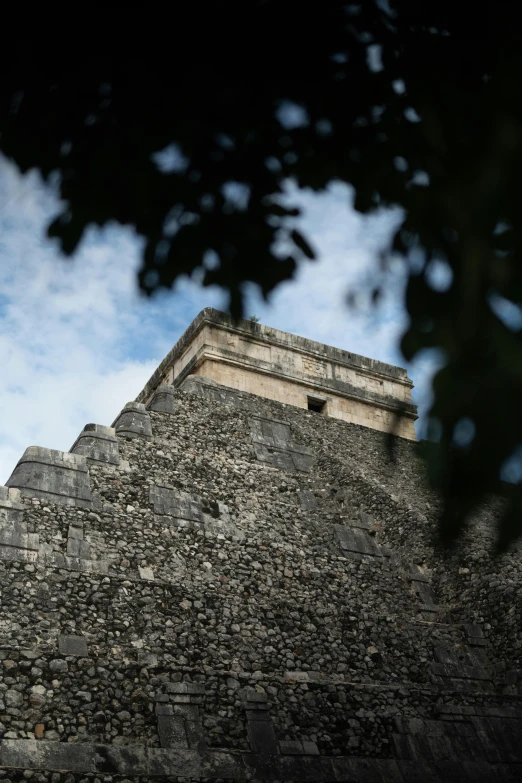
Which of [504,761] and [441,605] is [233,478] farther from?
[504,761]

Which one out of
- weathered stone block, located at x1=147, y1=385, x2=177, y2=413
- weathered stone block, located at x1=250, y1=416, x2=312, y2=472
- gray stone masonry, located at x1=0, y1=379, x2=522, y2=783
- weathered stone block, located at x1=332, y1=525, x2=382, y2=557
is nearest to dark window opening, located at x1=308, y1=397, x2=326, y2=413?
weathered stone block, located at x1=250, y1=416, x2=312, y2=472

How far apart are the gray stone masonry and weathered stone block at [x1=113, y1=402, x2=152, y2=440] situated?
5cm

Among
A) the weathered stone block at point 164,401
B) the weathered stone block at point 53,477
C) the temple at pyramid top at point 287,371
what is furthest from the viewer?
the temple at pyramid top at point 287,371

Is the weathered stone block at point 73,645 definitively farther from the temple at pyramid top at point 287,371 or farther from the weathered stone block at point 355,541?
the temple at pyramid top at point 287,371

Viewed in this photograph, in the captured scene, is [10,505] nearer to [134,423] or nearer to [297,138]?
[134,423]

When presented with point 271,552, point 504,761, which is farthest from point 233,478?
point 504,761

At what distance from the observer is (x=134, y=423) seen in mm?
11461

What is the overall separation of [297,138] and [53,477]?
7272mm

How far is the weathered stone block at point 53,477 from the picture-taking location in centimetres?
970

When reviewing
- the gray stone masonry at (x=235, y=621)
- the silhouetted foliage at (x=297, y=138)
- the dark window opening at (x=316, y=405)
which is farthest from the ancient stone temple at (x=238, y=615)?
the silhouetted foliage at (x=297, y=138)

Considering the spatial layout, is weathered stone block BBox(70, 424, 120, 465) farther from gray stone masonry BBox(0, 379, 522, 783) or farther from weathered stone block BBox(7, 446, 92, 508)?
weathered stone block BBox(7, 446, 92, 508)

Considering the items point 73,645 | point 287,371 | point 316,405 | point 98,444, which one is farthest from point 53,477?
point 316,405

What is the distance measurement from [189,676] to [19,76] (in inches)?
242

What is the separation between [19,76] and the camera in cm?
331
